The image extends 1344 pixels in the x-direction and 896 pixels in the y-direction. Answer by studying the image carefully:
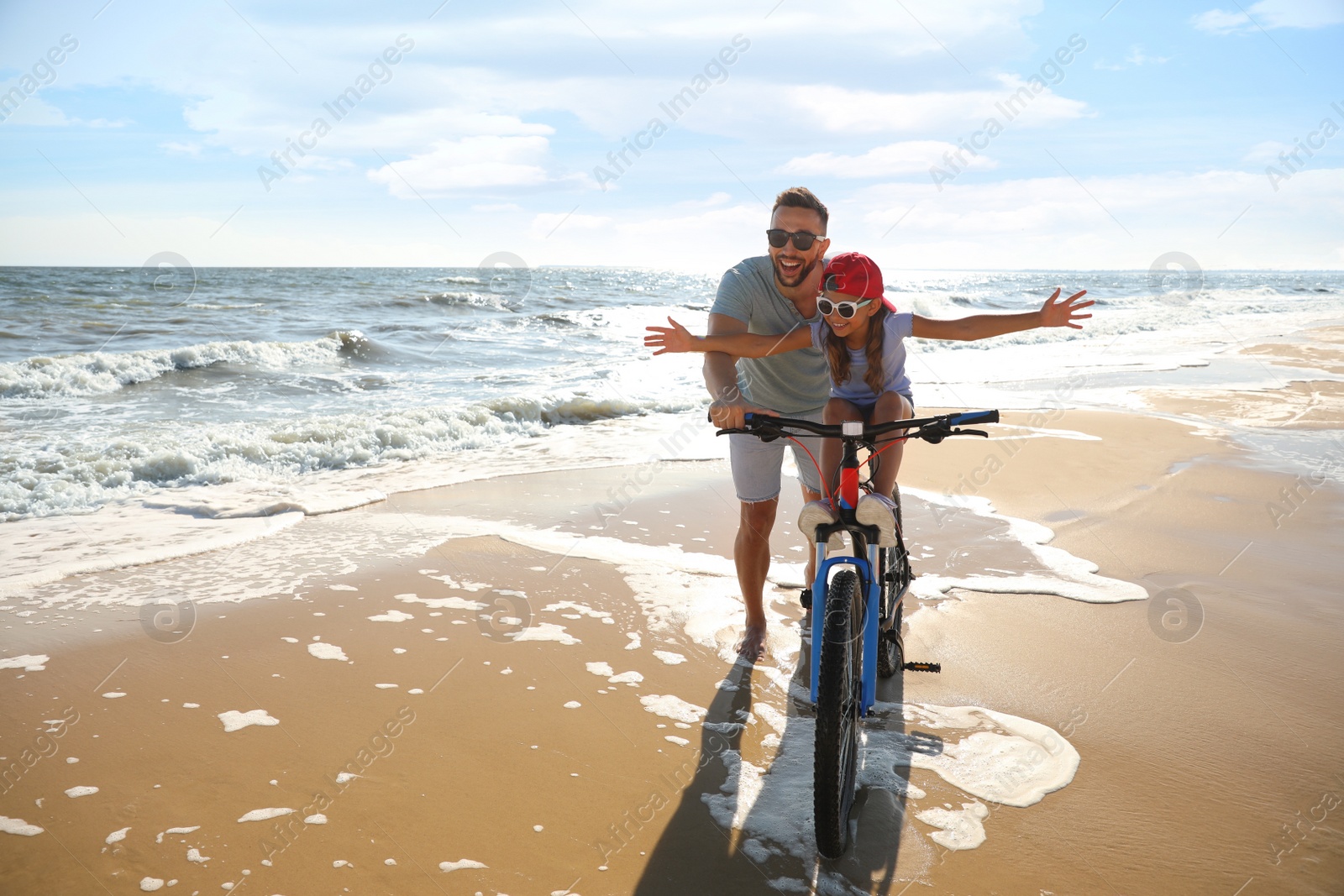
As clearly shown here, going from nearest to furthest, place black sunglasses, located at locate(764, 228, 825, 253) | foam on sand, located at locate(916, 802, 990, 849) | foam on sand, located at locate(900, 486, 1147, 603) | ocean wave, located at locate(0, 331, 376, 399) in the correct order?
foam on sand, located at locate(916, 802, 990, 849)
black sunglasses, located at locate(764, 228, 825, 253)
foam on sand, located at locate(900, 486, 1147, 603)
ocean wave, located at locate(0, 331, 376, 399)

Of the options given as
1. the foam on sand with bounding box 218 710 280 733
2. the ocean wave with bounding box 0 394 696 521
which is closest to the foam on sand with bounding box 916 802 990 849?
the foam on sand with bounding box 218 710 280 733

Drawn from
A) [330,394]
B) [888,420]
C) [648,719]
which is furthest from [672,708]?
[330,394]

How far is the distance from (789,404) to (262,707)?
260 cm

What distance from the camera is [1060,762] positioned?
2.96 m

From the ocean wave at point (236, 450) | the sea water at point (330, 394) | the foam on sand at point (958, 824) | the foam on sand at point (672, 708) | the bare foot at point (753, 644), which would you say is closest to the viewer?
the foam on sand at point (958, 824)

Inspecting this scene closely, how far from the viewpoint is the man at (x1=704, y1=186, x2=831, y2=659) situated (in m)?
3.50

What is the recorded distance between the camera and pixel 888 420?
9.66 ft

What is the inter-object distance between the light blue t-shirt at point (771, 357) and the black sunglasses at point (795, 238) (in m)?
0.22

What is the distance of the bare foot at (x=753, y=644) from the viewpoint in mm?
3791

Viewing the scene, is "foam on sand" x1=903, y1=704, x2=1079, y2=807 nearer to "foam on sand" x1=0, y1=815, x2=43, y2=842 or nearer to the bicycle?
the bicycle

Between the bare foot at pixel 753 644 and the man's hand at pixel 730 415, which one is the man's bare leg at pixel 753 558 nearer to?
the bare foot at pixel 753 644

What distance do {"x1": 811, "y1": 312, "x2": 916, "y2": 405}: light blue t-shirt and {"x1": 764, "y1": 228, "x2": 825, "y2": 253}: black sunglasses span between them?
1.51 ft

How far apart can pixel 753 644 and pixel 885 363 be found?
1.55m

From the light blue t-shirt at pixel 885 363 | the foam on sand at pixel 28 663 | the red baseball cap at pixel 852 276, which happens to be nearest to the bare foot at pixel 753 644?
the light blue t-shirt at pixel 885 363
